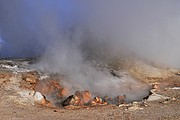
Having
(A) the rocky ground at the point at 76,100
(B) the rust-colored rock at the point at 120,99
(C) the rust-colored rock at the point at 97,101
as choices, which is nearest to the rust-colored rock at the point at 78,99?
(A) the rocky ground at the point at 76,100

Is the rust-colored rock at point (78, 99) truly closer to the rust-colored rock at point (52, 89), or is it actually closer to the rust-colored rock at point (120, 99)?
the rust-colored rock at point (52, 89)

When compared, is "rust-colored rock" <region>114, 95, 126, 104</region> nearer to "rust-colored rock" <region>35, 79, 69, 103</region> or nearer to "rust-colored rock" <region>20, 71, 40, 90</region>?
"rust-colored rock" <region>35, 79, 69, 103</region>

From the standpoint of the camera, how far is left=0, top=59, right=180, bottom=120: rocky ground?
10.2 metres

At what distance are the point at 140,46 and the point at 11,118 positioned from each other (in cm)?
933

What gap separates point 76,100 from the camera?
11.8 metres

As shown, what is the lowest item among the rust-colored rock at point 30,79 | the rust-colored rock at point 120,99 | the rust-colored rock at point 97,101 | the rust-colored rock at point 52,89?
the rust-colored rock at point 97,101

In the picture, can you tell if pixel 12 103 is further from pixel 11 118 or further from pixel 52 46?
pixel 52 46

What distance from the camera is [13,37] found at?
2933 cm

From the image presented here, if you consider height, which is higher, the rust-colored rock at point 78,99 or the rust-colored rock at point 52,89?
the rust-colored rock at point 52,89

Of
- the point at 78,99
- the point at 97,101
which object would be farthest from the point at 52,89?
the point at 97,101

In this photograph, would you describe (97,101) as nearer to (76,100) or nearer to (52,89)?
(76,100)

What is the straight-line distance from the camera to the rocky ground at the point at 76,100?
10211mm

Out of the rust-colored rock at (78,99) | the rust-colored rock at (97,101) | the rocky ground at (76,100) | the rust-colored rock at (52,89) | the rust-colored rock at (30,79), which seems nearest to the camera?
the rocky ground at (76,100)

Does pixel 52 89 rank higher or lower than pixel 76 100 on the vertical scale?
higher
